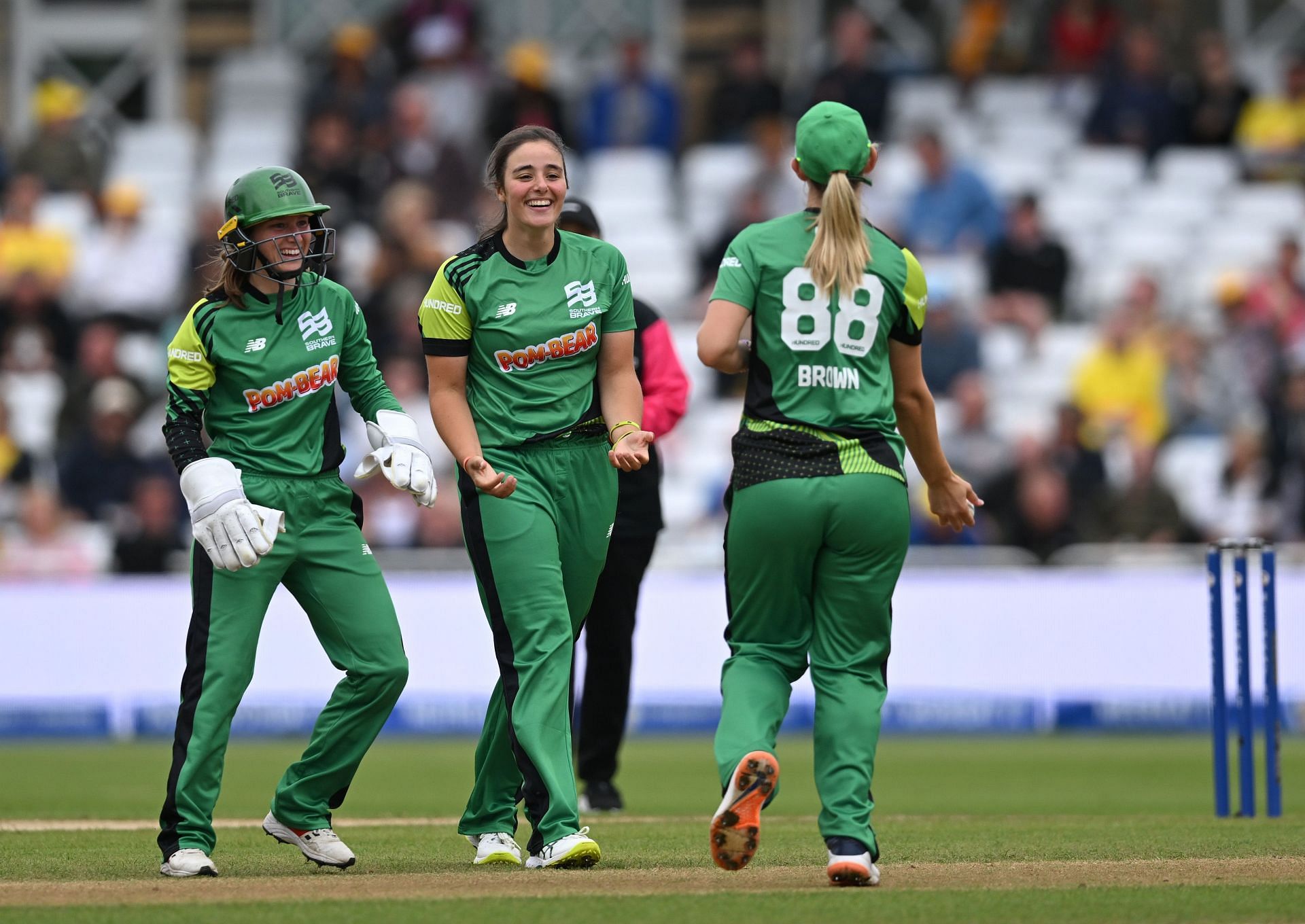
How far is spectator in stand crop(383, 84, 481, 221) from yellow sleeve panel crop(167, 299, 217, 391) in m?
12.7

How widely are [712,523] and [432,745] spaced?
305cm

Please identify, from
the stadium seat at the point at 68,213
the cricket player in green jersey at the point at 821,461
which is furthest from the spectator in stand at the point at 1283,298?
the cricket player in green jersey at the point at 821,461

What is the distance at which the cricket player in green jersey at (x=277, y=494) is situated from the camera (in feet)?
23.1

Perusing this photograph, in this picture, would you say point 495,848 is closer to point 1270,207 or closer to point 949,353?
point 949,353

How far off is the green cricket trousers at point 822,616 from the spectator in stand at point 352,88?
1395cm

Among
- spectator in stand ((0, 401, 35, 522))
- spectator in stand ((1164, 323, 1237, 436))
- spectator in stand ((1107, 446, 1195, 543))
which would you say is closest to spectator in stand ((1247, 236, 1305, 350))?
spectator in stand ((1164, 323, 1237, 436))

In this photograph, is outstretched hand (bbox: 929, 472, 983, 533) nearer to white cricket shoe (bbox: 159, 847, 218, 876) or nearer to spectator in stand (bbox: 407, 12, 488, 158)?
white cricket shoe (bbox: 159, 847, 218, 876)

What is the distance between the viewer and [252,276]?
7328 millimetres

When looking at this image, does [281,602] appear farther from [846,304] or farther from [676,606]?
[846,304]

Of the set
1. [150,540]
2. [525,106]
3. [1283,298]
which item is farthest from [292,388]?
[525,106]

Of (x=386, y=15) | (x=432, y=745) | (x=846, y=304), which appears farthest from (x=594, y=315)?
(x=386, y=15)

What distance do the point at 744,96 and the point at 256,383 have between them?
1391 cm

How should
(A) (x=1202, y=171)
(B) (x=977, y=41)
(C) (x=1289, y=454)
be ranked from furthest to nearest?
1. (B) (x=977, y=41)
2. (A) (x=1202, y=171)
3. (C) (x=1289, y=454)

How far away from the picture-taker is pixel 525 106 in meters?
19.8
